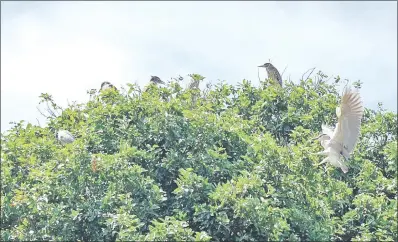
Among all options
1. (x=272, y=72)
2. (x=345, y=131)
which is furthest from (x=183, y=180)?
(x=272, y=72)

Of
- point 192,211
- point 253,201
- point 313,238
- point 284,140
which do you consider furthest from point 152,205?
point 284,140

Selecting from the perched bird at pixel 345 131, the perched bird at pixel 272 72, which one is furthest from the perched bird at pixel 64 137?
the perched bird at pixel 272 72

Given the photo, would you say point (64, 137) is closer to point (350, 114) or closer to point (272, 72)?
point (350, 114)

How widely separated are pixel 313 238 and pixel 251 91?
3278 millimetres

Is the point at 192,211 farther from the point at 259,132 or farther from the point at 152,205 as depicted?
the point at 259,132

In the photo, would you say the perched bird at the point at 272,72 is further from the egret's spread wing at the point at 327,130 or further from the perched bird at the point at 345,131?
the perched bird at the point at 345,131

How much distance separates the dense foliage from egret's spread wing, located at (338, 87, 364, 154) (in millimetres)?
408

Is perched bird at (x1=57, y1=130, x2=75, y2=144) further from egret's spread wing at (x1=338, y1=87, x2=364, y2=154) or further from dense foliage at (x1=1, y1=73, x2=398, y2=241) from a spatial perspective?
egret's spread wing at (x1=338, y1=87, x2=364, y2=154)

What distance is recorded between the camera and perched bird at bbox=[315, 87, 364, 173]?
11.0 m

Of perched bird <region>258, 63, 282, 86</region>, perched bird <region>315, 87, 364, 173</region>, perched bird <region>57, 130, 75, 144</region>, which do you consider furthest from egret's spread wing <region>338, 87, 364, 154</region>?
perched bird <region>57, 130, 75, 144</region>

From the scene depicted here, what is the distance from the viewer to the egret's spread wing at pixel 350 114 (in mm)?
10969

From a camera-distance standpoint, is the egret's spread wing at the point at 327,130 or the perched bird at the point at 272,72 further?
the perched bird at the point at 272,72

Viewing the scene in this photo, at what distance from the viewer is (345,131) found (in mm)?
11125

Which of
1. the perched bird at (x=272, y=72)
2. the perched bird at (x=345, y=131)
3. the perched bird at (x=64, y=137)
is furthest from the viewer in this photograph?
the perched bird at (x=272, y=72)
